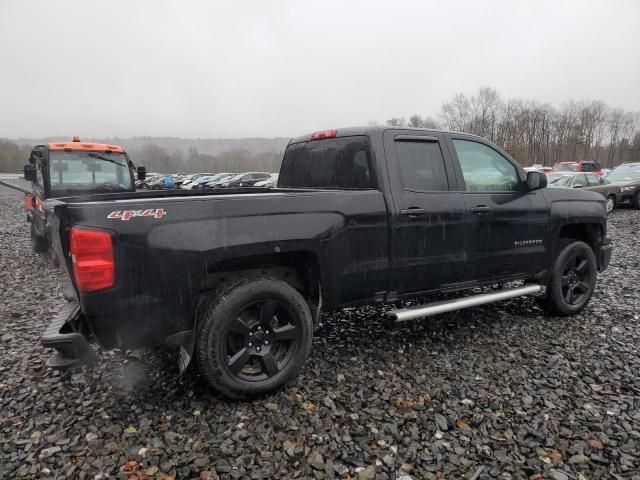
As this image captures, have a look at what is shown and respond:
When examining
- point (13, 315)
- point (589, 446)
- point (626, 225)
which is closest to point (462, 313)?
point (589, 446)

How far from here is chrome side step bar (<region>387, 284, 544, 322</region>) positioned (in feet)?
11.3

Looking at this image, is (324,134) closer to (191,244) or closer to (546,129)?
(191,244)

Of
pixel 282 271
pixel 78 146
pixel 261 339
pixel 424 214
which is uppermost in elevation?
pixel 78 146

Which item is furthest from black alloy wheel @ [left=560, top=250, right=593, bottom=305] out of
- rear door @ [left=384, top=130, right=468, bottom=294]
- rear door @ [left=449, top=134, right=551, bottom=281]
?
rear door @ [left=384, top=130, right=468, bottom=294]

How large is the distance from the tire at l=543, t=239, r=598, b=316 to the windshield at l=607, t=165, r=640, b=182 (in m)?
14.1

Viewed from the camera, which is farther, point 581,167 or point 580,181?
point 581,167

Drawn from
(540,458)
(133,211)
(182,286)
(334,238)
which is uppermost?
(133,211)

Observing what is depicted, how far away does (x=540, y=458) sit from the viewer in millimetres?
2549

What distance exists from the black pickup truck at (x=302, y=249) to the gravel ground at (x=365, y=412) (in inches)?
15.6

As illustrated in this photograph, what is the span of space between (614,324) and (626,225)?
9427 mm

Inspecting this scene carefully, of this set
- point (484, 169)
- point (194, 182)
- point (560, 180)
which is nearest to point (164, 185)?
point (194, 182)

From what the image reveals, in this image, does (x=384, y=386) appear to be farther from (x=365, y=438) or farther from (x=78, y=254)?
(x=78, y=254)

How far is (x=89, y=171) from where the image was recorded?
9.11m

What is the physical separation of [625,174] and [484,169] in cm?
1590
